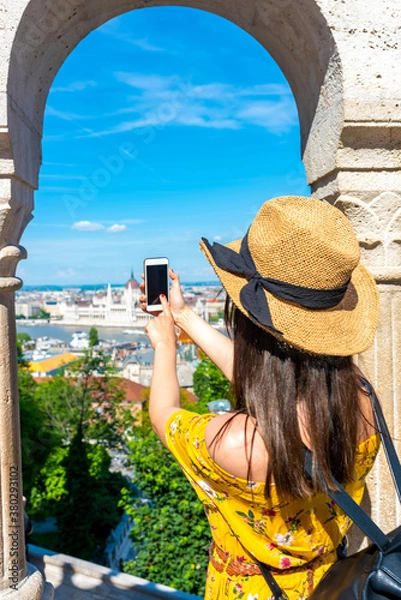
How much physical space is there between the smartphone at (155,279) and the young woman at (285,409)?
403mm

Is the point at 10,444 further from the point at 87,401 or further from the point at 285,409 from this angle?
the point at 87,401

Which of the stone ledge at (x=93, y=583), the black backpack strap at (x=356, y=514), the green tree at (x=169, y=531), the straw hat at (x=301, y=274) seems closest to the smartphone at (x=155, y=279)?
the straw hat at (x=301, y=274)

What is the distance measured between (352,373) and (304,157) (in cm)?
134

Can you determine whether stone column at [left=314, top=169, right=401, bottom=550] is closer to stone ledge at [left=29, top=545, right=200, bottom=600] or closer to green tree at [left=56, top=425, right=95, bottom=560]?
stone ledge at [left=29, top=545, right=200, bottom=600]

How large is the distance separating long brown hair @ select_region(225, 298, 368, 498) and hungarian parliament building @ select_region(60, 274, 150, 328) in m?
101

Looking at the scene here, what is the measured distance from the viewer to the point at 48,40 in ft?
7.13

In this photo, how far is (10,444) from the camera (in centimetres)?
211

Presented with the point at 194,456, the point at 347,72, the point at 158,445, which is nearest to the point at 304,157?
the point at 347,72

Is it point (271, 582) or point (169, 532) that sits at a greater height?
point (271, 582)

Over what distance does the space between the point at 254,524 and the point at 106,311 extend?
117 m

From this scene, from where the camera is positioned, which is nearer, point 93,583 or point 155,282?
Answer: point 155,282

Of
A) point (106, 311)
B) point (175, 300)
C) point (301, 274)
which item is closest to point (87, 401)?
point (175, 300)

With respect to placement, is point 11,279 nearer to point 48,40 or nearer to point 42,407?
point 48,40

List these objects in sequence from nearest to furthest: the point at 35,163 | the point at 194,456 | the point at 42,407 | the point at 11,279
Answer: the point at 194,456
the point at 11,279
the point at 35,163
the point at 42,407
